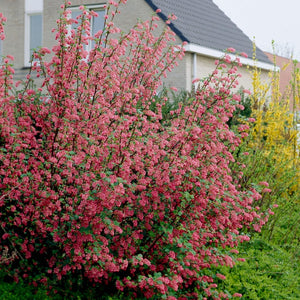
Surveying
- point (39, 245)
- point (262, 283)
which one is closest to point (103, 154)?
point (39, 245)

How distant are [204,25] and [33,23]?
5508 mm

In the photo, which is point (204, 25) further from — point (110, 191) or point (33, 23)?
point (110, 191)

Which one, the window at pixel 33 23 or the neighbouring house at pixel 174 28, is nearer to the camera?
the neighbouring house at pixel 174 28

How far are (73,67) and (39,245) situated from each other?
1.58 meters

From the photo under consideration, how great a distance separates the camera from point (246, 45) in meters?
17.0

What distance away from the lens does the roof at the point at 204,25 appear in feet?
41.8

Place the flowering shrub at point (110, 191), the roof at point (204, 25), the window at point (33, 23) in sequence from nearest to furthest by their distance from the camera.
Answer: the flowering shrub at point (110, 191) < the roof at point (204, 25) < the window at point (33, 23)

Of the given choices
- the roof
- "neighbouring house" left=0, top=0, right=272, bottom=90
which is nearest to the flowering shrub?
"neighbouring house" left=0, top=0, right=272, bottom=90

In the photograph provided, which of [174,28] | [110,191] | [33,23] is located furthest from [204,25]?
[110,191]

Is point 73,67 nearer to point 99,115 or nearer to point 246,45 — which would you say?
point 99,115

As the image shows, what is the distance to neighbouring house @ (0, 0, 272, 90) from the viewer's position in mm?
12523

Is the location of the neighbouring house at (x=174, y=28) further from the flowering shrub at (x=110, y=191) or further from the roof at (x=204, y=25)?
the flowering shrub at (x=110, y=191)

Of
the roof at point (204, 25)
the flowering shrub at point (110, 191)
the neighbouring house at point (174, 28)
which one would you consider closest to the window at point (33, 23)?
the neighbouring house at point (174, 28)

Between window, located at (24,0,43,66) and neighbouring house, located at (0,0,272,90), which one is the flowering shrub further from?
window, located at (24,0,43,66)
